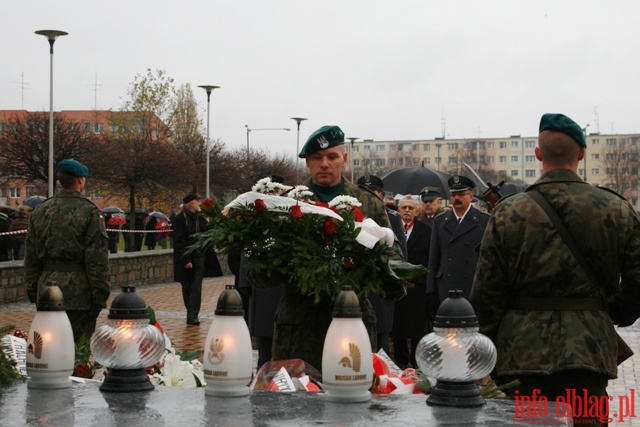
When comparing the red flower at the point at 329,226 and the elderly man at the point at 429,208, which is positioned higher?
the elderly man at the point at 429,208

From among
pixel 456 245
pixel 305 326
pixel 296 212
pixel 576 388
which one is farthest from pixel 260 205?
pixel 456 245

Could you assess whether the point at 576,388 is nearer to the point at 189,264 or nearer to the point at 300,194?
the point at 300,194

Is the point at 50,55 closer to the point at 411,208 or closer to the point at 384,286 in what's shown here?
the point at 411,208

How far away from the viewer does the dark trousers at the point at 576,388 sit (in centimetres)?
484

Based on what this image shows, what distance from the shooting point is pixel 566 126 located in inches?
201

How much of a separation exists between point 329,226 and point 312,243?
0.11m

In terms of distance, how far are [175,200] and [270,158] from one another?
13286mm

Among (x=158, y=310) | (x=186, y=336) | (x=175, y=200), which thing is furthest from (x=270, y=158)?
(x=186, y=336)

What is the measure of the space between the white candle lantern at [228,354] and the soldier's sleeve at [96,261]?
16.9ft

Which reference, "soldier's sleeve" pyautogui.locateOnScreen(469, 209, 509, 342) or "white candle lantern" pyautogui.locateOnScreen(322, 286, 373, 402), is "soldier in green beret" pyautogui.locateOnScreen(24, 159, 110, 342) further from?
"white candle lantern" pyautogui.locateOnScreen(322, 286, 373, 402)

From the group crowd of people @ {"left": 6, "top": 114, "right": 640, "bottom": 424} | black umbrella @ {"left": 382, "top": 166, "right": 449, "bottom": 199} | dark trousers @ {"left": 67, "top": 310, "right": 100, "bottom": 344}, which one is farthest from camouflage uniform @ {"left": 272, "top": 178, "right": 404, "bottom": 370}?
black umbrella @ {"left": 382, "top": 166, "right": 449, "bottom": 199}

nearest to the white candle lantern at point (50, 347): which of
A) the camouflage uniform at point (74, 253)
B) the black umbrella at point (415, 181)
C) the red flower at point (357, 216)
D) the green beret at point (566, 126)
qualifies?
the red flower at point (357, 216)

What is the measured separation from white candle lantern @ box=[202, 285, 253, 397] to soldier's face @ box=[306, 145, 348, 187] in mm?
2538

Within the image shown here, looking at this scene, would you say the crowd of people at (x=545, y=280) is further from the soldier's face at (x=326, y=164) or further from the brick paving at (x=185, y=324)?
the brick paving at (x=185, y=324)
